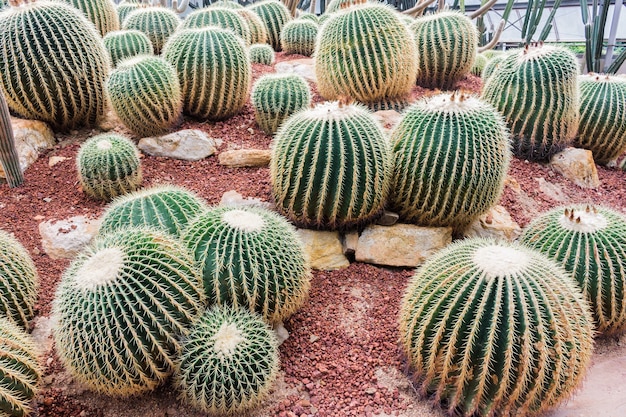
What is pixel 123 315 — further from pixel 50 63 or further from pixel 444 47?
pixel 444 47

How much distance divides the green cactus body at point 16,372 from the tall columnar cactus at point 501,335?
1.91 m

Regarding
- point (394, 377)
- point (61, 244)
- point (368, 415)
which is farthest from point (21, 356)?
point (394, 377)

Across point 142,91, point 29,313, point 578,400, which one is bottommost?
point 578,400

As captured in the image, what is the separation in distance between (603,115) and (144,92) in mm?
4729

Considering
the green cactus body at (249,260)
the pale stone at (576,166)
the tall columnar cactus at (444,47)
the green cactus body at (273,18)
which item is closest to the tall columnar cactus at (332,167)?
the green cactus body at (249,260)

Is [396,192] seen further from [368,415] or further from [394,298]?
[368,415]

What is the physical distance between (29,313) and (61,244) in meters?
0.77

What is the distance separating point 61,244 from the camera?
3.84 metres

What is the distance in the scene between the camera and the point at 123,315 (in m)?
2.50

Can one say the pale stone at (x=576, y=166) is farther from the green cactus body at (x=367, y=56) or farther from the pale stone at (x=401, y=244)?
the pale stone at (x=401, y=244)

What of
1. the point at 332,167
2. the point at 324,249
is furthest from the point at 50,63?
the point at 324,249

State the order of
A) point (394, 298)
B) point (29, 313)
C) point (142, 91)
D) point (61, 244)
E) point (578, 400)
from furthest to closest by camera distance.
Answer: point (142, 91), point (61, 244), point (394, 298), point (29, 313), point (578, 400)

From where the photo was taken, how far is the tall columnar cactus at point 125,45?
5.89 m

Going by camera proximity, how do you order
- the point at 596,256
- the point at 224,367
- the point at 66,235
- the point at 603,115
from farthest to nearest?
the point at 603,115 < the point at 66,235 < the point at 596,256 < the point at 224,367
